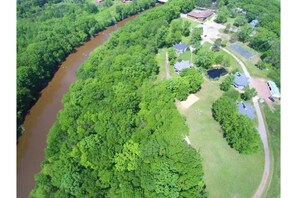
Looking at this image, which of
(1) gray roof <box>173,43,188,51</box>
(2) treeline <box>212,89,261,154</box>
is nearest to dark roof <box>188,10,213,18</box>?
(1) gray roof <box>173,43,188,51</box>

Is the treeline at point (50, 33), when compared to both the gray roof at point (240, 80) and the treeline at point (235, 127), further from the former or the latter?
the gray roof at point (240, 80)

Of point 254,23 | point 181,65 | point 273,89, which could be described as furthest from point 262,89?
point 254,23

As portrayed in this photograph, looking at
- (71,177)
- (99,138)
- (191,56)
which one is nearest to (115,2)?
(191,56)

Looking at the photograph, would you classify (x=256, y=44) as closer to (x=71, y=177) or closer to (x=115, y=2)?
(x=115, y=2)

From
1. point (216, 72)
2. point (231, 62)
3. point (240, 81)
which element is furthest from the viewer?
point (231, 62)

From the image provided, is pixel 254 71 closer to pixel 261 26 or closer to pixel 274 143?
pixel 261 26

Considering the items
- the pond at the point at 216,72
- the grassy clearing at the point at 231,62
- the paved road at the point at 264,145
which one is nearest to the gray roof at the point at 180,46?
the grassy clearing at the point at 231,62

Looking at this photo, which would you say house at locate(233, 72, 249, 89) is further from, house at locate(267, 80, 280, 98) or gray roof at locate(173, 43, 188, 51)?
gray roof at locate(173, 43, 188, 51)
